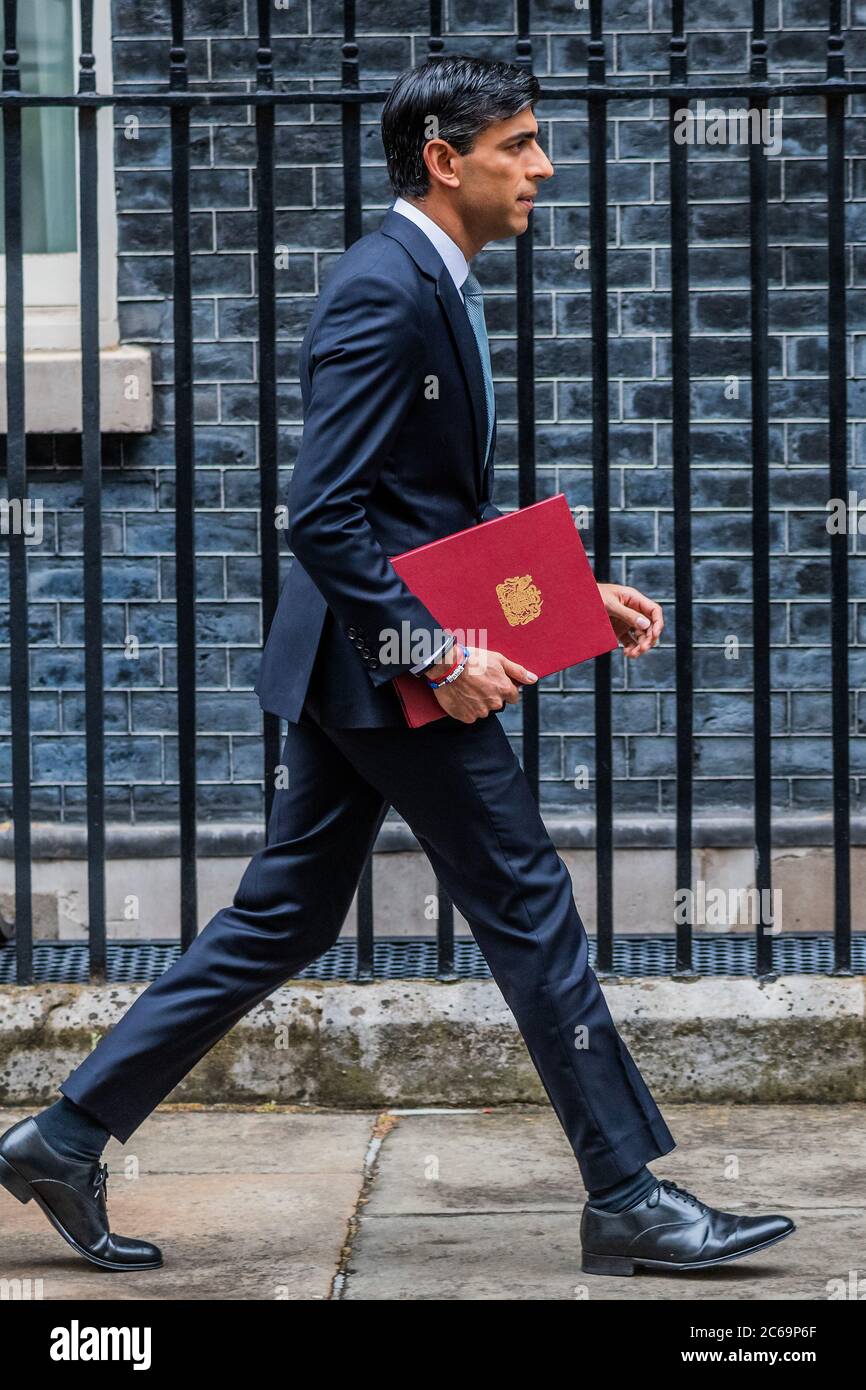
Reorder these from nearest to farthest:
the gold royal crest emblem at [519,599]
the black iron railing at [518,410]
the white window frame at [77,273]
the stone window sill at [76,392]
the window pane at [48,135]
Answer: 1. the gold royal crest emblem at [519,599]
2. the black iron railing at [518,410]
3. the stone window sill at [76,392]
4. the white window frame at [77,273]
5. the window pane at [48,135]

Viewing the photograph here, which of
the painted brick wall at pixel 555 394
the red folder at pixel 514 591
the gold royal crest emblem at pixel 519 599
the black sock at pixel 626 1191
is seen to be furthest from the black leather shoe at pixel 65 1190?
the painted brick wall at pixel 555 394

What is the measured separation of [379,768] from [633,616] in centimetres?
59

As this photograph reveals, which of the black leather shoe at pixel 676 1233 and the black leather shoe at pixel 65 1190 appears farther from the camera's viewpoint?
the black leather shoe at pixel 65 1190

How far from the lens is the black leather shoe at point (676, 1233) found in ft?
11.0

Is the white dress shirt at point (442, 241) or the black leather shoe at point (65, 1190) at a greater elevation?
the white dress shirt at point (442, 241)

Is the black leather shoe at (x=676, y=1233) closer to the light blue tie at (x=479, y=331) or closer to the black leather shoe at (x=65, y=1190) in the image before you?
the black leather shoe at (x=65, y=1190)

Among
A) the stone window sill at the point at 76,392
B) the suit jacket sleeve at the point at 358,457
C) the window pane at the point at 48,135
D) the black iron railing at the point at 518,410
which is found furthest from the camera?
the window pane at the point at 48,135

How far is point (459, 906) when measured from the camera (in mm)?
3480

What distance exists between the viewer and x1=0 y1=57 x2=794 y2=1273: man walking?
3.14m

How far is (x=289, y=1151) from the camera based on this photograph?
423 centimetres

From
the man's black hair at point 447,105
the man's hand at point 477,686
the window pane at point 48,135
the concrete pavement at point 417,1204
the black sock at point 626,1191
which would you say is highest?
the window pane at point 48,135

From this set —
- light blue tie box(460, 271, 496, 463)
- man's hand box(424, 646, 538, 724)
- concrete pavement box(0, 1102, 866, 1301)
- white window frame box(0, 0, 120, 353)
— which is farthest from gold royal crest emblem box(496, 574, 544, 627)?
white window frame box(0, 0, 120, 353)

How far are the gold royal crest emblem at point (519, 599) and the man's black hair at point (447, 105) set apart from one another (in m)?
0.74

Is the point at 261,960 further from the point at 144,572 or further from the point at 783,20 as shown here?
the point at 783,20
